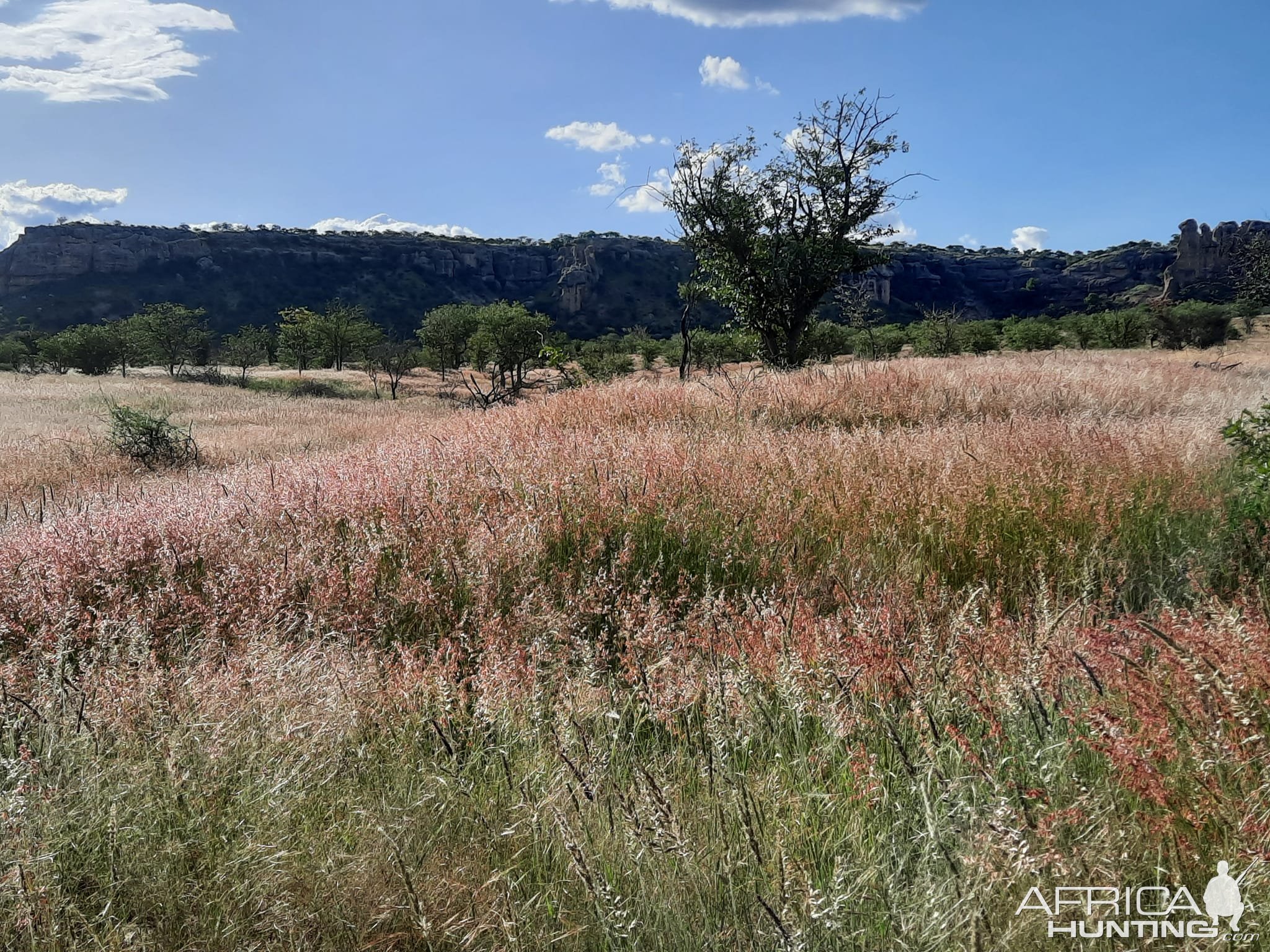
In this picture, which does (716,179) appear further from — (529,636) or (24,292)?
(24,292)

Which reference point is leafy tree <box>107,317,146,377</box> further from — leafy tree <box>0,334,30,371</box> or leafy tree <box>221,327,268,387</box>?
leafy tree <box>0,334,30,371</box>

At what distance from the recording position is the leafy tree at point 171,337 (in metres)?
45.2

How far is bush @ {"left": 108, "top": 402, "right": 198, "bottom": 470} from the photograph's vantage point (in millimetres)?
10680

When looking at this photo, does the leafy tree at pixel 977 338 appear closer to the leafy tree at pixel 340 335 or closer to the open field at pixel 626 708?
the open field at pixel 626 708

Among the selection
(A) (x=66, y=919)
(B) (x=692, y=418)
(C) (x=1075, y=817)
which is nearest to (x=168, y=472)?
(B) (x=692, y=418)

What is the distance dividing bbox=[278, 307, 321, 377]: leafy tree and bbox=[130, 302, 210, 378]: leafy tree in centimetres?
696

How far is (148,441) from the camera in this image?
430 inches

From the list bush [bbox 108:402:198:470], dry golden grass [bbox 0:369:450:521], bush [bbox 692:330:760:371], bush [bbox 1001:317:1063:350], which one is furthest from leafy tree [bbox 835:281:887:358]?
bush [bbox 1001:317:1063:350]

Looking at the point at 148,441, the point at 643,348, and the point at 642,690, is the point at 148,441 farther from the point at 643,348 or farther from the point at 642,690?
the point at 643,348

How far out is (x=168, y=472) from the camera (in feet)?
30.9

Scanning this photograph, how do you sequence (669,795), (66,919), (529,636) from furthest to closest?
1. (529,636)
2. (669,795)
3. (66,919)

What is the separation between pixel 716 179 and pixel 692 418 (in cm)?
1358

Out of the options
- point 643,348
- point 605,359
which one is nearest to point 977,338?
point 605,359

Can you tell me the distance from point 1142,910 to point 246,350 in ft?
180
